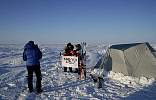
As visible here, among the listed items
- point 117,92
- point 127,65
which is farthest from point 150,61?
point 117,92

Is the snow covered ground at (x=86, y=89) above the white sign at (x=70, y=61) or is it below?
below

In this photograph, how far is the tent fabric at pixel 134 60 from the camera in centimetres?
1266

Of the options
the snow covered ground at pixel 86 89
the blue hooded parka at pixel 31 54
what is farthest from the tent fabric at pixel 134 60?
the blue hooded parka at pixel 31 54

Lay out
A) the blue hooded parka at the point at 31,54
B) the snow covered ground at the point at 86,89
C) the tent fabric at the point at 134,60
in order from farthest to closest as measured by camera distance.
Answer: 1. the tent fabric at the point at 134,60
2. the blue hooded parka at the point at 31,54
3. the snow covered ground at the point at 86,89

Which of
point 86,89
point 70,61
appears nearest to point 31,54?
point 86,89

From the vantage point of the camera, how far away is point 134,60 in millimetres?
13016

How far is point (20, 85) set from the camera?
35.4ft

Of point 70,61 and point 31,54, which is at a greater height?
point 31,54

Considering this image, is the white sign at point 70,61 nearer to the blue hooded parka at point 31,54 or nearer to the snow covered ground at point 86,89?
the snow covered ground at point 86,89

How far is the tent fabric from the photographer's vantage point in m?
12.7

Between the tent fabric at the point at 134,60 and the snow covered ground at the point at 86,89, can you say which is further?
the tent fabric at the point at 134,60

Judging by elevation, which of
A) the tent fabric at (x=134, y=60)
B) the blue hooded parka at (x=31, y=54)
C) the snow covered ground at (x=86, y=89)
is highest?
the blue hooded parka at (x=31, y=54)

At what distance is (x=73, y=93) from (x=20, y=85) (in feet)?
8.89

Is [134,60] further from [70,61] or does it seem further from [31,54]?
[31,54]
